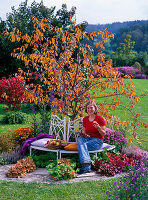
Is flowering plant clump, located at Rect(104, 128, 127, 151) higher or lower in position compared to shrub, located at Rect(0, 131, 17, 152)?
higher

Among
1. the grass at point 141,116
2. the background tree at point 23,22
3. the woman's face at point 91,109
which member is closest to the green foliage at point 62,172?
the woman's face at point 91,109

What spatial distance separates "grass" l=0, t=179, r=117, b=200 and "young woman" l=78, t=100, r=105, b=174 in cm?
57

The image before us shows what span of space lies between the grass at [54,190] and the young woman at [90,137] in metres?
0.57

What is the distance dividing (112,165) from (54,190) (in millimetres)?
1437

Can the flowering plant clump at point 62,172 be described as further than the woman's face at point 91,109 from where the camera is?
No

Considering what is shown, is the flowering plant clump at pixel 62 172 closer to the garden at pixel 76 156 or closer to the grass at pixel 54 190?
the garden at pixel 76 156

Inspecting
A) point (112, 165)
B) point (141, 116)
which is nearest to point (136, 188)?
point (112, 165)

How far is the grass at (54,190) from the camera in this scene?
412cm

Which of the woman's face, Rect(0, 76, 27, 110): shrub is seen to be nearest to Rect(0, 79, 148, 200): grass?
the woman's face

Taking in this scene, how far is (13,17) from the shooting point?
16.9m

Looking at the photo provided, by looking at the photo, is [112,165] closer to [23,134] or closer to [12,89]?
[23,134]

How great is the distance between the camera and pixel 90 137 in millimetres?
5816

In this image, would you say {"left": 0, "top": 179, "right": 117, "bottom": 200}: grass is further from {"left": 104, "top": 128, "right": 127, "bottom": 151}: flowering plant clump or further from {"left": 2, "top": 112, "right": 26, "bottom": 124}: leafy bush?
{"left": 2, "top": 112, "right": 26, "bottom": 124}: leafy bush

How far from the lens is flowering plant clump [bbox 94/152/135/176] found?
519 centimetres
